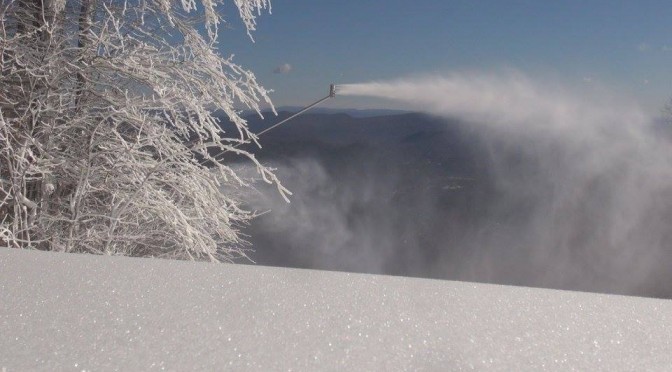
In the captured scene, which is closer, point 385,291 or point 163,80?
point 385,291

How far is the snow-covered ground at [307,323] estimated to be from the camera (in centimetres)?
81

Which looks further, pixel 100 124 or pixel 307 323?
pixel 100 124

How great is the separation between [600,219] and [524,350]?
36.0 metres

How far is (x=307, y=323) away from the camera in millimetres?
941

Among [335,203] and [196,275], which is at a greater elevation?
[196,275]

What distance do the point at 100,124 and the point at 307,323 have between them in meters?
4.71

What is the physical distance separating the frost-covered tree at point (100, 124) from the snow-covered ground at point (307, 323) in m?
4.19

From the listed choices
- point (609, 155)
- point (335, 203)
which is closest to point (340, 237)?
point (335, 203)

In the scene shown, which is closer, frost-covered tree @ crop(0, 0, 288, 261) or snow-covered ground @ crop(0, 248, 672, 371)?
snow-covered ground @ crop(0, 248, 672, 371)

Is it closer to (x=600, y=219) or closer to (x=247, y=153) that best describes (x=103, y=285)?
(x=247, y=153)

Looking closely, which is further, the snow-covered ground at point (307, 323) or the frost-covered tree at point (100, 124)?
the frost-covered tree at point (100, 124)

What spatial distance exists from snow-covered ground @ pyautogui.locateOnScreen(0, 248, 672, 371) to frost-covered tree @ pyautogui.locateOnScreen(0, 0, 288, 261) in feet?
13.7

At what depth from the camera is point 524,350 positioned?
34.1 inches

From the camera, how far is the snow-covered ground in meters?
0.81
